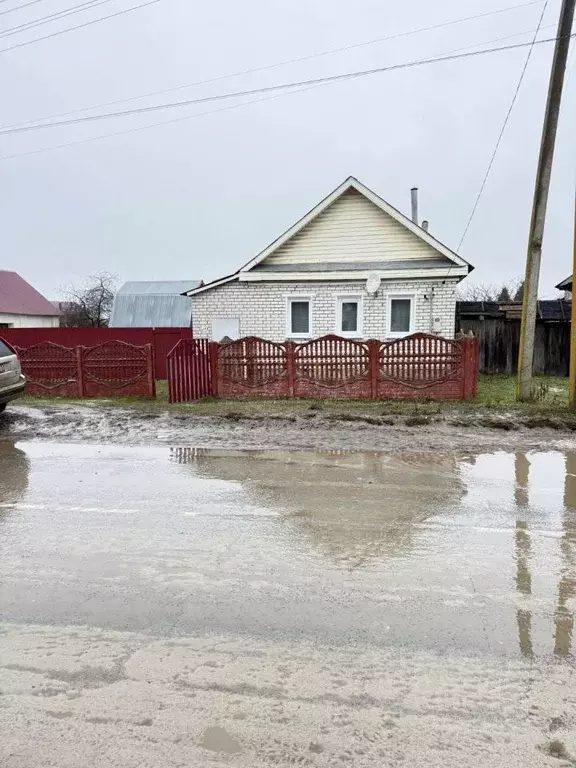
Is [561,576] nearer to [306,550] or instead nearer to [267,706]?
[306,550]

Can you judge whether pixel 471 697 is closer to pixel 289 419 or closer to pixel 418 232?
pixel 289 419

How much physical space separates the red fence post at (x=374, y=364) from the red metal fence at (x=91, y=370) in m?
5.25

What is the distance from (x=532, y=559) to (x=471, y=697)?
1796 millimetres

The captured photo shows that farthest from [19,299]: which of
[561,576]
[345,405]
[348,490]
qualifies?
[561,576]

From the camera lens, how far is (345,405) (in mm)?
11648

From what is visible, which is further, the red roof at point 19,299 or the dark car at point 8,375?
→ the red roof at point 19,299

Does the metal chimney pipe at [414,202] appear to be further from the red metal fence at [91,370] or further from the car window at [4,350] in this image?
the car window at [4,350]

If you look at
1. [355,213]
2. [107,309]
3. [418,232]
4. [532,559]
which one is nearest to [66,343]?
→ [355,213]

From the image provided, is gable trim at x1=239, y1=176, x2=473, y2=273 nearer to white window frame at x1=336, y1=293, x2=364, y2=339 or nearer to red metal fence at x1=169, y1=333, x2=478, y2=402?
white window frame at x1=336, y1=293, x2=364, y2=339

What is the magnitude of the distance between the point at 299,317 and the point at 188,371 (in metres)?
5.57

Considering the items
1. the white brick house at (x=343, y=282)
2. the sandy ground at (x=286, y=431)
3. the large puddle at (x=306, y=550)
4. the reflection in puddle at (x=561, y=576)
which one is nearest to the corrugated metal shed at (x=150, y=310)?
the white brick house at (x=343, y=282)

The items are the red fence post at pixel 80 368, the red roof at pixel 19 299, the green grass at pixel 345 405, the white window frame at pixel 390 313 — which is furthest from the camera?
the red roof at pixel 19 299

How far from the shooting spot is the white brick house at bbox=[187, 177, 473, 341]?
53.0 feet

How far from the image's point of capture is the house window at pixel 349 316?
1662 centimetres
